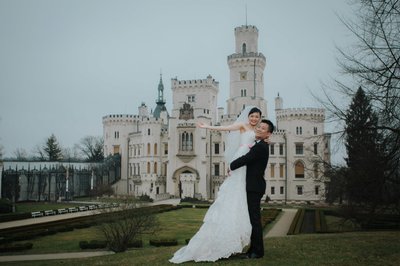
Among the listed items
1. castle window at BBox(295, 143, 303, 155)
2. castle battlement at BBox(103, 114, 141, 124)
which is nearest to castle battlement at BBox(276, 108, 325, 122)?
castle window at BBox(295, 143, 303, 155)

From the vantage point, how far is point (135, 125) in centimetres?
6575

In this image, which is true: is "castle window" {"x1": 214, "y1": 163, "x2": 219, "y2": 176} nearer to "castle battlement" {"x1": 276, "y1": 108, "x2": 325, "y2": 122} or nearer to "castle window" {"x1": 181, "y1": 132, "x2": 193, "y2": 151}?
"castle window" {"x1": 181, "y1": 132, "x2": 193, "y2": 151}

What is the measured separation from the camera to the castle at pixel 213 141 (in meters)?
55.2

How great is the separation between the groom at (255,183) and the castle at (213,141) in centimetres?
4617

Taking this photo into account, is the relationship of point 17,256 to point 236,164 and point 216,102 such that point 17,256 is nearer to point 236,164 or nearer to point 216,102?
point 236,164

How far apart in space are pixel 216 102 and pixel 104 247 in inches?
1690

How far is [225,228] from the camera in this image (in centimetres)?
773

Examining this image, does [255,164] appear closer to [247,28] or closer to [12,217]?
[12,217]

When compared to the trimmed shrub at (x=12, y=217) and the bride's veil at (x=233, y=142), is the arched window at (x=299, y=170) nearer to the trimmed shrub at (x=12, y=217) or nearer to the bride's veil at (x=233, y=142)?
the trimmed shrub at (x=12, y=217)

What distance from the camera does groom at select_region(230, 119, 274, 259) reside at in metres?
7.86

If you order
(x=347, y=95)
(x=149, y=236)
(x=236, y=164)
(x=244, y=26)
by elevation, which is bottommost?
(x=149, y=236)

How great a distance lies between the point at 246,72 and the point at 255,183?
5111 centimetres

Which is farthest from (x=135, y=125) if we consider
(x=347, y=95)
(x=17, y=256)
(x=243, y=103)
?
(x=347, y=95)

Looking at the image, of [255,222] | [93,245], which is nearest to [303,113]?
[93,245]
